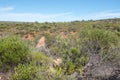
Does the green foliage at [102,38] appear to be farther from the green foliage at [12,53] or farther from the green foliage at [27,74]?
the green foliage at [27,74]

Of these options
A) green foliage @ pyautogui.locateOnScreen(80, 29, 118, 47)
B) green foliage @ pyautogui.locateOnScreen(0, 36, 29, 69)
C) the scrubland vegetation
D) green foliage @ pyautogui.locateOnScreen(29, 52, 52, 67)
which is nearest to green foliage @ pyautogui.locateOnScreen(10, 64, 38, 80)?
the scrubland vegetation

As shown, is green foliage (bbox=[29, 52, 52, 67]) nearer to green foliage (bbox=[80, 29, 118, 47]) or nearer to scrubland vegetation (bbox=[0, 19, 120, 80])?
scrubland vegetation (bbox=[0, 19, 120, 80])

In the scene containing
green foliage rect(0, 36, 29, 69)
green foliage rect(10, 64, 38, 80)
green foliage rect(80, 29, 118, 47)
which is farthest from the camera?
green foliage rect(80, 29, 118, 47)

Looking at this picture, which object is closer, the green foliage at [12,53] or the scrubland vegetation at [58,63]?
the scrubland vegetation at [58,63]

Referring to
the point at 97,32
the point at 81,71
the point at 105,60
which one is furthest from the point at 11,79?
the point at 97,32

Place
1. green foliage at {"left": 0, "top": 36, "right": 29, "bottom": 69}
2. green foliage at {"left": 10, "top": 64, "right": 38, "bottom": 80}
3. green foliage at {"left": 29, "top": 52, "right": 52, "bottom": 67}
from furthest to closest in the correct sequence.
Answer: green foliage at {"left": 29, "top": 52, "right": 52, "bottom": 67}, green foliage at {"left": 0, "top": 36, "right": 29, "bottom": 69}, green foliage at {"left": 10, "top": 64, "right": 38, "bottom": 80}

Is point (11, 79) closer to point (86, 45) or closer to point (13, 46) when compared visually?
point (13, 46)

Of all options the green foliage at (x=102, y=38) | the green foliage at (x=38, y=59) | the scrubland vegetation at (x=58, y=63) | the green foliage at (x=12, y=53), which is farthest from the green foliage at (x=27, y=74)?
the green foliage at (x=102, y=38)

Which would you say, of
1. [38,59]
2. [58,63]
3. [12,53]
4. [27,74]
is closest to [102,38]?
[58,63]

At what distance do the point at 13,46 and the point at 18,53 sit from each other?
0.43 m

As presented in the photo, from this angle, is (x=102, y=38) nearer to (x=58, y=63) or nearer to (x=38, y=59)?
(x=58, y=63)

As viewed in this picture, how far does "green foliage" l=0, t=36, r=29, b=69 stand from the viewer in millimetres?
10930

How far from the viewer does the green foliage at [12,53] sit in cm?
1093

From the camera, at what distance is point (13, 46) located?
11.3 metres
